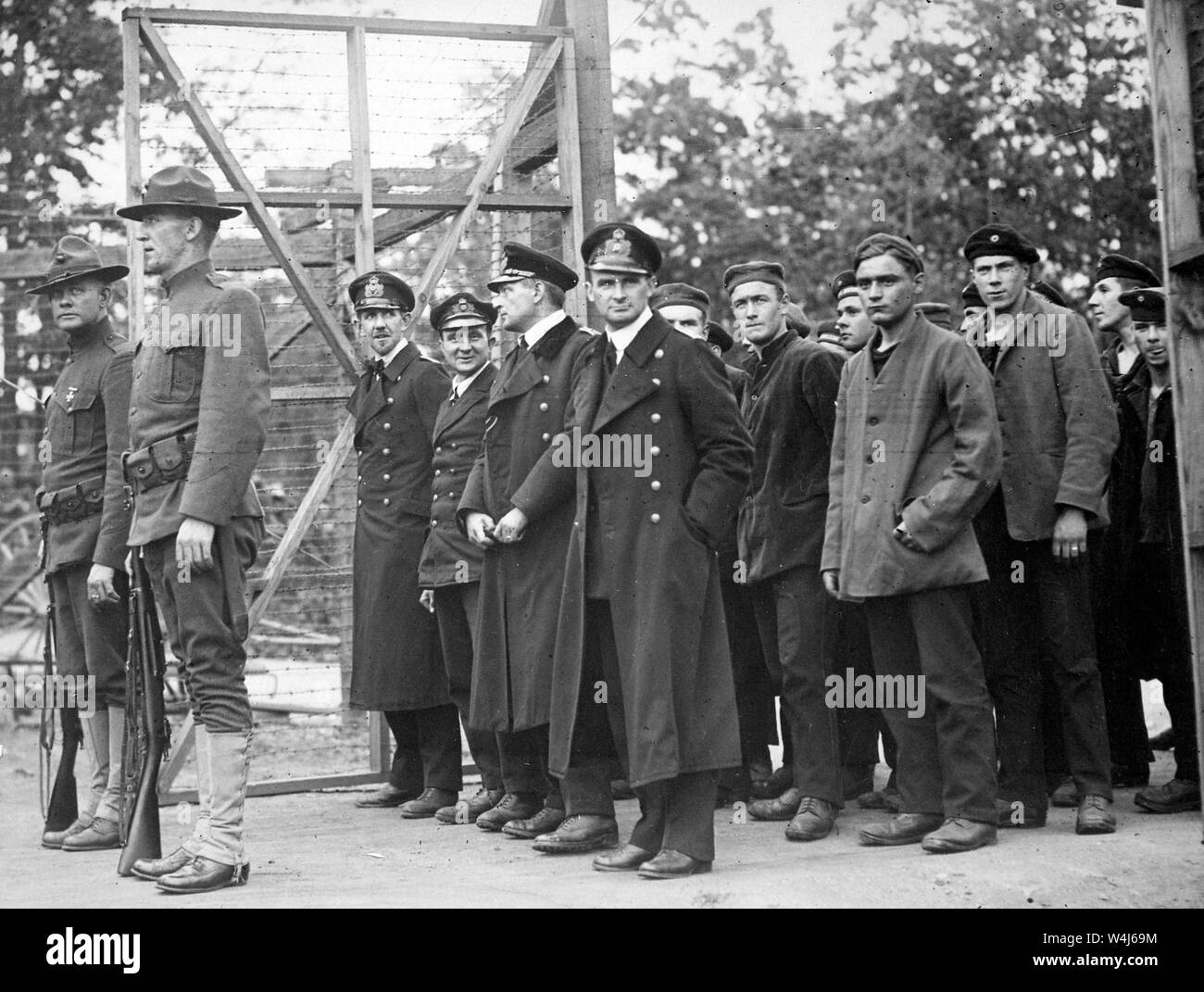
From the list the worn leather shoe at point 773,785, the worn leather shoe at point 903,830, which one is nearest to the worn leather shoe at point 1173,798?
the worn leather shoe at point 903,830

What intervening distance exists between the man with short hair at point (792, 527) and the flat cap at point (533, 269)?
770 millimetres

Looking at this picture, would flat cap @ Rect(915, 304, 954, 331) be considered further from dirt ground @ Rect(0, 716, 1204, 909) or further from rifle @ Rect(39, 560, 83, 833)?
rifle @ Rect(39, 560, 83, 833)

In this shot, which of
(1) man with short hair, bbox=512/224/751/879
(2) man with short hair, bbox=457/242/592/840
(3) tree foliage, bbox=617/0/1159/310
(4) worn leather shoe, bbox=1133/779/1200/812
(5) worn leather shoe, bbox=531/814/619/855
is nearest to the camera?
(1) man with short hair, bbox=512/224/751/879

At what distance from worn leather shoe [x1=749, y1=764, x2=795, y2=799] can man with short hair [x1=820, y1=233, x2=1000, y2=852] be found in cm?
125

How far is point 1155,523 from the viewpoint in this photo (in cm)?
673

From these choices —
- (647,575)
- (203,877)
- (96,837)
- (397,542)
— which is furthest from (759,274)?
(96,837)

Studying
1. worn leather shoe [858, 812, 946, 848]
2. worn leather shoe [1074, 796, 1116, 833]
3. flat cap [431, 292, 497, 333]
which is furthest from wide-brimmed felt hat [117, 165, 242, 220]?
worn leather shoe [1074, 796, 1116, 833]

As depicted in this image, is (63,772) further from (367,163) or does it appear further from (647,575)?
(367,163)

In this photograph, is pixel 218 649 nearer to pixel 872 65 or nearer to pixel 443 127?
pixel 443 127

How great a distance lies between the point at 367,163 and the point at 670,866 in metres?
4.14

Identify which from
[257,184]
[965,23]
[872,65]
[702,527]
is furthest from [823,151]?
[702,527]

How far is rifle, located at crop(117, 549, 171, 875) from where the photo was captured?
18.4 feet

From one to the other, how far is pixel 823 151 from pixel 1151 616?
9.53 m

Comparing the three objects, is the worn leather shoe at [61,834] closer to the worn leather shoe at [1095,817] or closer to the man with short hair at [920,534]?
the man with short hair at [920,534]
